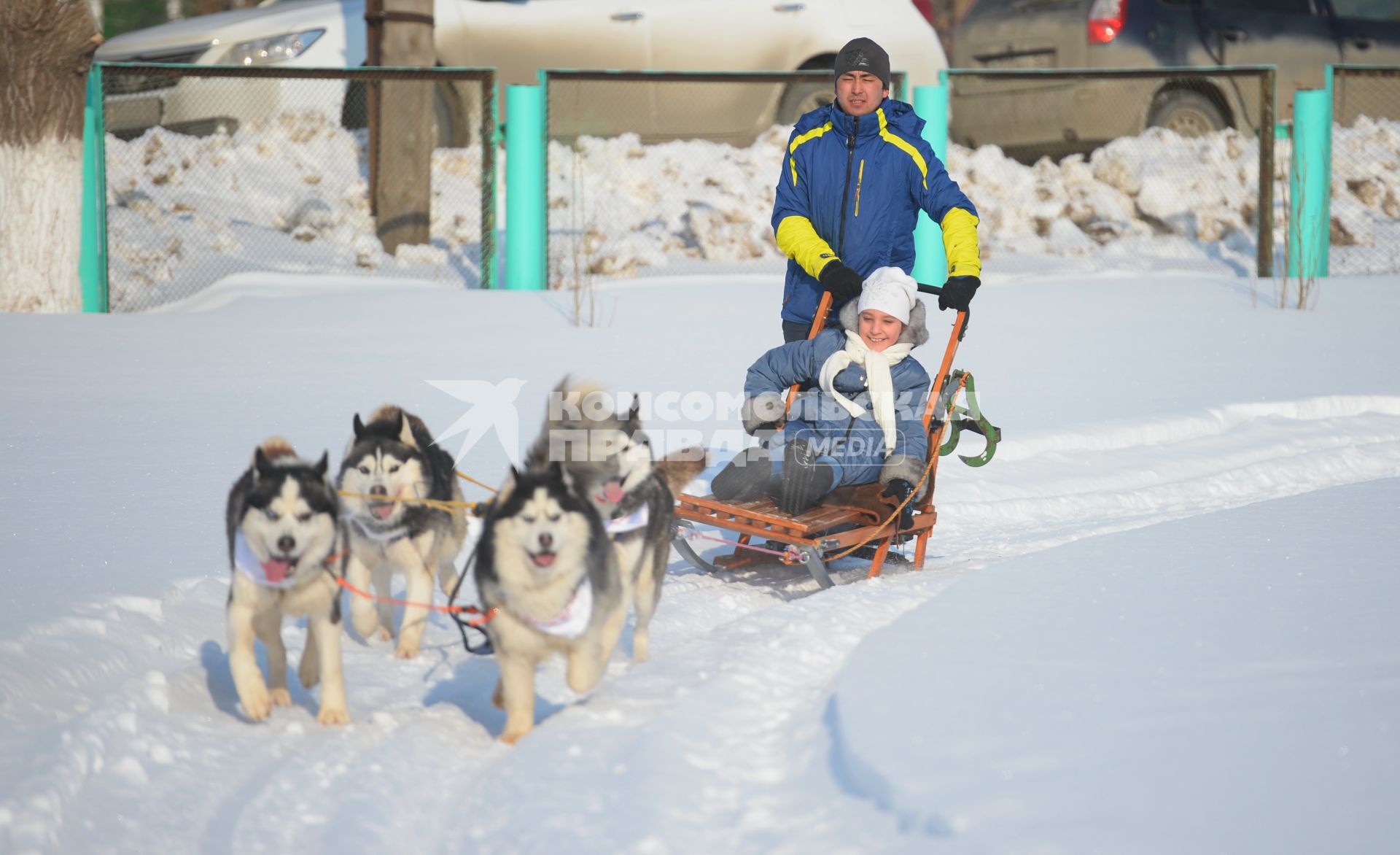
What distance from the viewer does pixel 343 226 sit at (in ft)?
39.2

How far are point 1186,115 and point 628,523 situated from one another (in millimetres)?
10687

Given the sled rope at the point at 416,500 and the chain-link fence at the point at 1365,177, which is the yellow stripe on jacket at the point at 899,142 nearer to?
the sled rope at the point at 416,500

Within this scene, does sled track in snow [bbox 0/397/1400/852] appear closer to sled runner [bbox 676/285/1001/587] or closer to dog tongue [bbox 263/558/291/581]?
sled runner [bbox 676/285/1001/587]

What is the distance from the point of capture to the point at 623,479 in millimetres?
4207

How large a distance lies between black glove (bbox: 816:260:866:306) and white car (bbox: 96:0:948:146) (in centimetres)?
689

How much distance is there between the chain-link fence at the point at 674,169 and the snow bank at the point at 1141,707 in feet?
26.5

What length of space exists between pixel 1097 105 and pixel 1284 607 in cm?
992

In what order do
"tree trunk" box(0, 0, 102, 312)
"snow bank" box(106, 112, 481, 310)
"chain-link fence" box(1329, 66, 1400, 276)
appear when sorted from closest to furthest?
1. "tree trunk" box(0, 0, 102, 312)
2. "snow bank" box(106, 112, 481, 310)
3. "chain-link fence" box(1329, 66, 1400, 276)

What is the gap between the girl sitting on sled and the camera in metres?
4.94

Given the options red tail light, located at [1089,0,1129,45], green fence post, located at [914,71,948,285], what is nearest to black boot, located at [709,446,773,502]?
green fence post, located at [914,71,948,285]

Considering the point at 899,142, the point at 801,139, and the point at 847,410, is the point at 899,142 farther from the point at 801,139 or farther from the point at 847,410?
the point at 847,410

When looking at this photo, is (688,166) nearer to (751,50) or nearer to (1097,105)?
(751,50)

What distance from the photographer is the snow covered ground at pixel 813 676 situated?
2855 mm

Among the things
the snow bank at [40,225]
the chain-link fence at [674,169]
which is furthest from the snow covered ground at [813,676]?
the chain-link fence at [674,169]
